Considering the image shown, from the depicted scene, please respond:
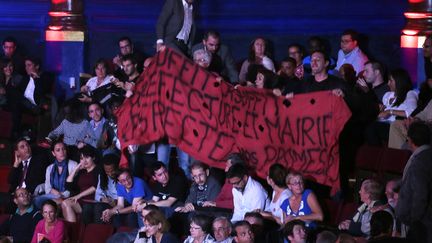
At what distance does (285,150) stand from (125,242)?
6.13ft

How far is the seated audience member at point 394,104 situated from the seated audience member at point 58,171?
3480 mm

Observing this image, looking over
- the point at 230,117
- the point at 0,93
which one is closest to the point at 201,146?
the point at 230,117

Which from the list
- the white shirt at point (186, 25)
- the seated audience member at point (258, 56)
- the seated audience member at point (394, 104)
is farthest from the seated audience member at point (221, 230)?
the white shirt at point (186, 25)

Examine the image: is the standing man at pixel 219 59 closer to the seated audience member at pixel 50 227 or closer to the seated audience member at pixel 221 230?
the seated audience member at pixel 50 227

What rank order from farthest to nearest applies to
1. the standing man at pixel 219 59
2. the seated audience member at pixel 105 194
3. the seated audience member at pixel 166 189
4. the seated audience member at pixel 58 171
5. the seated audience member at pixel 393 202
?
1. the standing man at pixel 219 59
2. the seated audience member at pixel 58 171
3. the seated audience member at pixel 105 194
4. the seated audience member at pixel 166 189
5. the seated audience member at pixel 393 202

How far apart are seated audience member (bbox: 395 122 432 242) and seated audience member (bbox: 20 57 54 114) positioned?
273 inches

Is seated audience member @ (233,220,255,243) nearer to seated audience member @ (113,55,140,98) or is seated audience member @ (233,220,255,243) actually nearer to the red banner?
the red banner

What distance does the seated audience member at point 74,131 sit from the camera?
1612 cm

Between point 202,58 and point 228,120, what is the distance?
121 centimetres

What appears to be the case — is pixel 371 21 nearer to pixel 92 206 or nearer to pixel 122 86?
pixel 122 86

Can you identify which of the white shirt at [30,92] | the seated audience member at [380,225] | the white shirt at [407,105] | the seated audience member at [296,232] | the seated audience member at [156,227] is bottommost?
the seated audience member at [156,227]

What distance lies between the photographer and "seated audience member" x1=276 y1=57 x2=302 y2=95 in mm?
14352

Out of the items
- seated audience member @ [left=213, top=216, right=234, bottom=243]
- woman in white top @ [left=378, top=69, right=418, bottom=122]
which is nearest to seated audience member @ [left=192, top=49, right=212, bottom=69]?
woman in white top @ [left=378, top=69, right=418, bottom=122]

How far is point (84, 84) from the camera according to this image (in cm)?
1819
